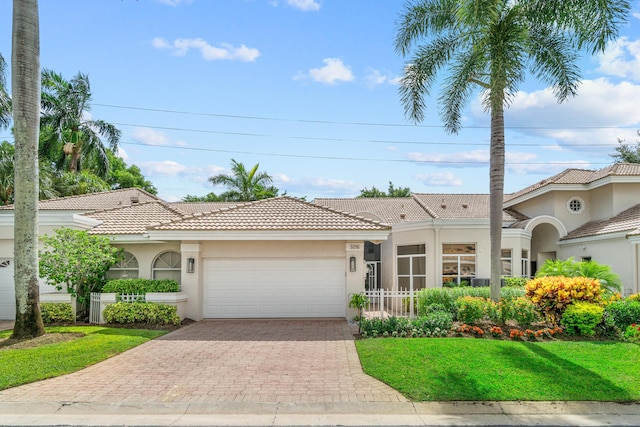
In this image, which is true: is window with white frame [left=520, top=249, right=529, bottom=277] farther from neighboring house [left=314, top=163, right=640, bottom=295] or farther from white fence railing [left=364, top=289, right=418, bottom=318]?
white fence railing [left=364, top=289, right=418, bottom=318]

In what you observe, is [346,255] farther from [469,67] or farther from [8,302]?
[8,302]

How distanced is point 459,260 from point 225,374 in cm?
1418

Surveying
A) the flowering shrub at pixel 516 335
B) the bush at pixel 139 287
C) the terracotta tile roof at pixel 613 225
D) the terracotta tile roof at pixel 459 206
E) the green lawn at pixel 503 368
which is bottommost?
the green lawn at pixel 503 368

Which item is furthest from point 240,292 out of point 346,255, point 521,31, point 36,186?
point 521,31

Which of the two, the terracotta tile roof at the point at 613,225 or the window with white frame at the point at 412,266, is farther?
the window with white frame at the point at 412,266

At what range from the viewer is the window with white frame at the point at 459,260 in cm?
2014

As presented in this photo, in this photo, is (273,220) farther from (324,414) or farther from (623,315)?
(623,315)

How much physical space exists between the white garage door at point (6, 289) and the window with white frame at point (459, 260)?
17061 millimetres

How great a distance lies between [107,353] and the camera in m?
10.0

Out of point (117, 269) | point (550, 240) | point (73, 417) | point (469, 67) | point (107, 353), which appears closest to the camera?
point (73, 417)

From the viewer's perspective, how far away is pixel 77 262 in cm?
1425

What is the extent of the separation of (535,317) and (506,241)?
28.1ft

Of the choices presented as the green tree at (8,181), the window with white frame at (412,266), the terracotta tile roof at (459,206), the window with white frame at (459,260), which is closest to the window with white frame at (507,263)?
the window with white frame at (459,260)

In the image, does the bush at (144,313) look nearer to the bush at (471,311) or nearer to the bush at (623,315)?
the bush at (471,311)
